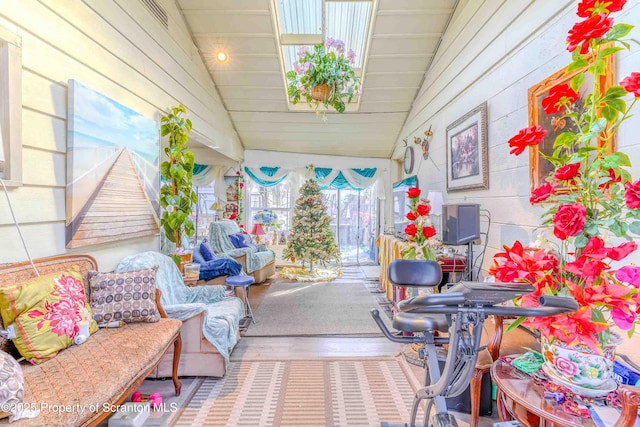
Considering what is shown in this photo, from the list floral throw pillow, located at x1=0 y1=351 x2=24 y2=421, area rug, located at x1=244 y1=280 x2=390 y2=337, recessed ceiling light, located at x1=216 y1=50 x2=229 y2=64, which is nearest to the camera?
floral throw pillow, located at x1=0 y1=351 x2=24 y2=421

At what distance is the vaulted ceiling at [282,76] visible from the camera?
3.75 m

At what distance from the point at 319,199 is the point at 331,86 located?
2.90m

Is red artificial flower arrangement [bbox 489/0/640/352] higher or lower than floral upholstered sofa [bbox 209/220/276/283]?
higher

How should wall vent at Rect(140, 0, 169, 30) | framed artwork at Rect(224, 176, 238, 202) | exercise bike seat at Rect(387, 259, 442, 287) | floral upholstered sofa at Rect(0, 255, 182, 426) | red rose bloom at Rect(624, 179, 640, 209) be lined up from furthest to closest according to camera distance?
framed artwork at Rect(224, 176, 238, 202) → wall vent at Rect(140, 0, 169, 30) → exercise bike seat at Rect(387, 259, 442, 287) → floral upholstered sofa at Rect(0, 255, 182, 426) → red rose bloom at Rect(624, 179, 640, 209)

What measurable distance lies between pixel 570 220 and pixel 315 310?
135 inches

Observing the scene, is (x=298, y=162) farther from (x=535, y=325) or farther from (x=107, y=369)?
(x=535, y=325)

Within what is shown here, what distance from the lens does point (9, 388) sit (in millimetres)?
1178

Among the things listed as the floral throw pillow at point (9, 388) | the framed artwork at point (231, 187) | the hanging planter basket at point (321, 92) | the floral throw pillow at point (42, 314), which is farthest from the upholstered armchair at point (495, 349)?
the framed artwork at point (231, 187)

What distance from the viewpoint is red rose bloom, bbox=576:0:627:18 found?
0.99 meters

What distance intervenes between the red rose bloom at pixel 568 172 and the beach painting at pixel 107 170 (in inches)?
101

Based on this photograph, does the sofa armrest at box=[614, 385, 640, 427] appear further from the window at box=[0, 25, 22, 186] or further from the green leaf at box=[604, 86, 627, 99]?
the window at box=[0, 25, 22, 186]

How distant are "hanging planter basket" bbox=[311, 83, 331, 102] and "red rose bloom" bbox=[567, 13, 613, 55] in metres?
3.06

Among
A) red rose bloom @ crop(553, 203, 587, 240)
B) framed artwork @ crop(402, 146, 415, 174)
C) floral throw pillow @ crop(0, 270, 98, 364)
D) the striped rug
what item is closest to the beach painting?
floral throw pillow @ crop(0, 270, 98, 364)

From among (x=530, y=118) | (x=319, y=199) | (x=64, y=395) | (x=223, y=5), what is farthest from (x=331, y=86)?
(x=64, y=395)
